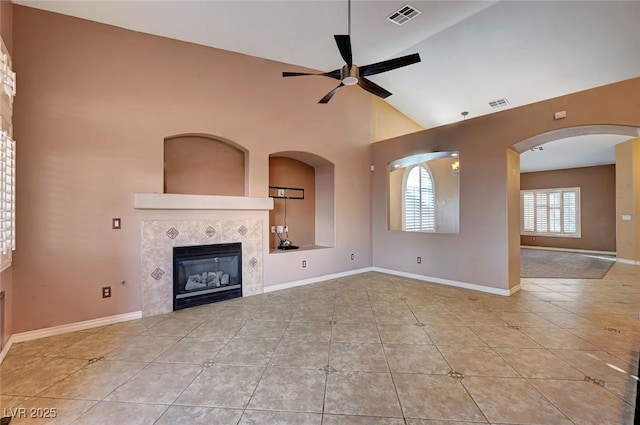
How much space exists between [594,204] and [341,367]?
439 inches

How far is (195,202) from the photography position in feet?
12.6

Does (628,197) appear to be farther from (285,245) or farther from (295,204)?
(285,245)

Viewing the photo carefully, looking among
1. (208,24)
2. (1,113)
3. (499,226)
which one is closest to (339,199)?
(499,226)

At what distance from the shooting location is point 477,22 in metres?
4.04

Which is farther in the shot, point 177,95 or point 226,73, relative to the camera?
point 226,73

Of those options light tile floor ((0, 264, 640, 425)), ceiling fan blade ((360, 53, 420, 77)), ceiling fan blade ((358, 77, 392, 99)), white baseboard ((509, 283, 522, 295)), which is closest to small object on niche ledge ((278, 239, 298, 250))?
light tile floor ((0, 264, 640, 425))

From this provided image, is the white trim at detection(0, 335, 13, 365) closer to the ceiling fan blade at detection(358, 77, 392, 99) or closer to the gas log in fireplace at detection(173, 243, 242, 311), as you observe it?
the gas log in fireplace at detection(173, 243, 242, 311)

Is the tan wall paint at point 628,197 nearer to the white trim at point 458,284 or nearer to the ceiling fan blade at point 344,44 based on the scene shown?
the white trim at point 458,284

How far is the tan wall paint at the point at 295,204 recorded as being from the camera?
5441 mm

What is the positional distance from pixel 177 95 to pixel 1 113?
1849mm

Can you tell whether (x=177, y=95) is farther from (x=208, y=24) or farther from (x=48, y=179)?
(x=48, y=179)

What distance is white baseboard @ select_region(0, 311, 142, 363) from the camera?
9.23ft

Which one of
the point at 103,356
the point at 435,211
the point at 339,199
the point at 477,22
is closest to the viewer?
the point at 103,356

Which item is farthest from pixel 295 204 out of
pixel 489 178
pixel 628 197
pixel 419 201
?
pixel 628 197
